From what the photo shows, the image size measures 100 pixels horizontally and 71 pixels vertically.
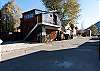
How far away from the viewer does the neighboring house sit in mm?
37531

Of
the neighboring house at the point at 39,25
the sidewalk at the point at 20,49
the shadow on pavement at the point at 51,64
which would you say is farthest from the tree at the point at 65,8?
the shadow on pavement at the point at 51,64

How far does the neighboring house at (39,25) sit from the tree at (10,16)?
8220mm

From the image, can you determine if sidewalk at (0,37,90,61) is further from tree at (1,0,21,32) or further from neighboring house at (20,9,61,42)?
tree at (1,0,21,32)

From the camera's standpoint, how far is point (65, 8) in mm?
51500

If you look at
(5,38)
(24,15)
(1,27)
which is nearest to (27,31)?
(24,15)

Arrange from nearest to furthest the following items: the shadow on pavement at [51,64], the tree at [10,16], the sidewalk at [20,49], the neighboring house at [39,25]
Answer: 1. the shadow on pavement at [51,64]
2. the sidewalk at [20,49]
3. the neighboring house at [39,25]
4. the tree at [10,16]

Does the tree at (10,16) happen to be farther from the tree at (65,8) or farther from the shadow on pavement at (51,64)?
the shadow on pavement at (51,64)

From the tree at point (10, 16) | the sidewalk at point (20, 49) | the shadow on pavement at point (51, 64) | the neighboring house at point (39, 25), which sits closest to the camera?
the shadow on pavement at point (51, 64)

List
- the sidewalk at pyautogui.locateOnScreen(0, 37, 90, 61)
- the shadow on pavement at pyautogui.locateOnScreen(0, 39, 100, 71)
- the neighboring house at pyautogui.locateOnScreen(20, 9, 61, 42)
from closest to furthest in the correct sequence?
the shadow on pavement at pyautogui.locateOnScreen(0, 39, 100, 71) → the sidewalk at pyautogui.locateOnScreen(0, 37, 90, 61) → the neighboring house at pyautogui.locateOnScreen(20, 9, 61, 42)

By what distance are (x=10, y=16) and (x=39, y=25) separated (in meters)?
17.5

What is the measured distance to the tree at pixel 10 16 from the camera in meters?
51.0

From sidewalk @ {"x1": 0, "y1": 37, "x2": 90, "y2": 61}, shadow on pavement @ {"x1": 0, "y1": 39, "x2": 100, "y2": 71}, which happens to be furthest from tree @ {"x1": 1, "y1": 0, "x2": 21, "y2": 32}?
shadow on pavement @ {"x1": 0, "y1": 39, "x2": 100, "y2": 71}

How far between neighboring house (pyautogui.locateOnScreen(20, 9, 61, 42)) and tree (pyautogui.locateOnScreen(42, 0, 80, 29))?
7.38 m

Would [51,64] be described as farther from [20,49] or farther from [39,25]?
[39,25]
